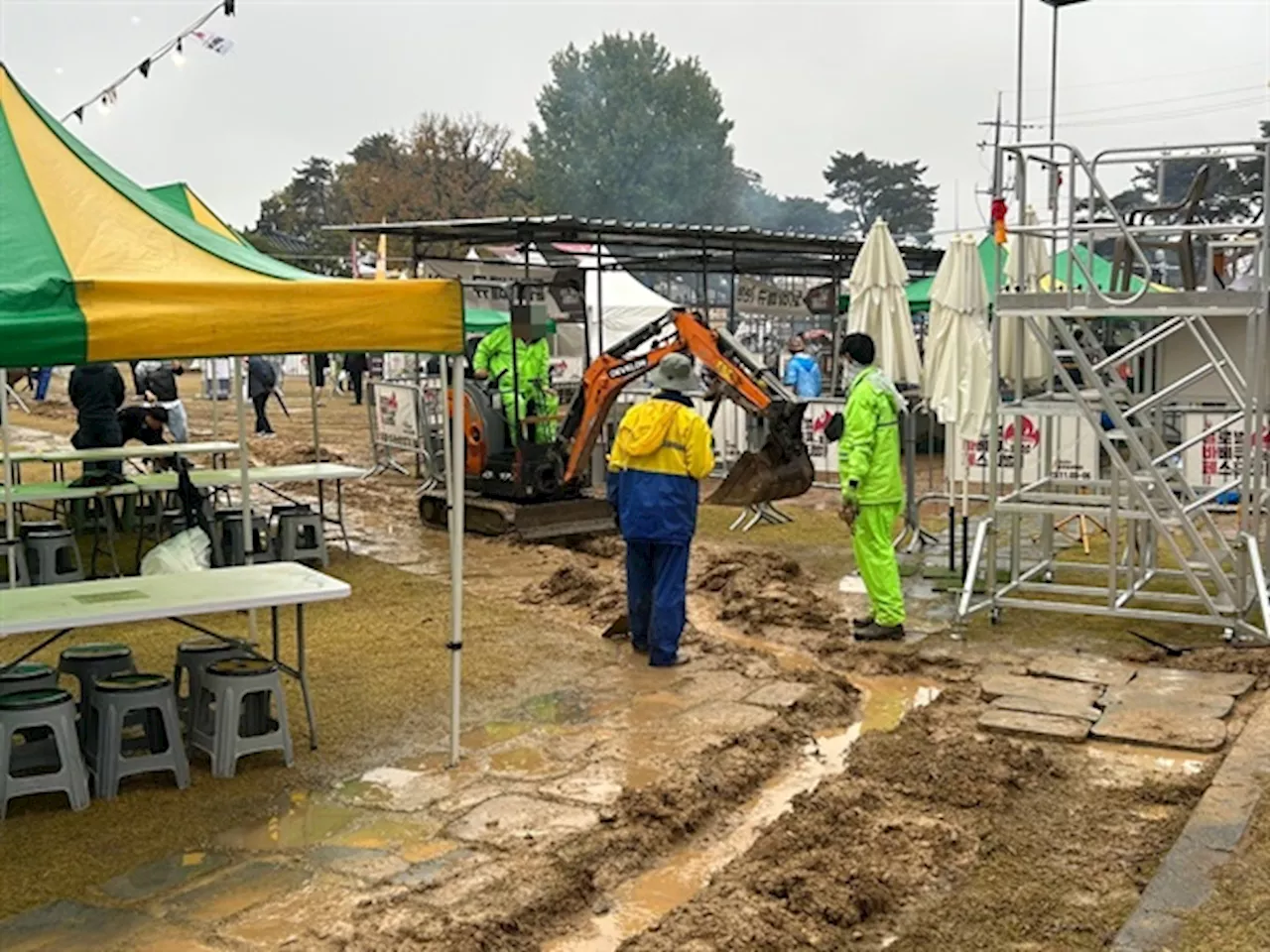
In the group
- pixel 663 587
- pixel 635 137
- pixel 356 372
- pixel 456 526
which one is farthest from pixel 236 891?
pixel 635 137

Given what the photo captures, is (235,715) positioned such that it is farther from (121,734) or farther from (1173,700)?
(1173,700)

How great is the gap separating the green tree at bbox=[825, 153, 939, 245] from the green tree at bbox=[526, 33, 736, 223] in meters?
6.69

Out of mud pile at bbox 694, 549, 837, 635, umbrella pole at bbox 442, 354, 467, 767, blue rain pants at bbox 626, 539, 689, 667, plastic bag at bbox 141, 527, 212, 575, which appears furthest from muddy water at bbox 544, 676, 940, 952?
plastic bag at bbox 141, 527, 212, 575

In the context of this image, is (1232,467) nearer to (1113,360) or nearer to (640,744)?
(1113,360)

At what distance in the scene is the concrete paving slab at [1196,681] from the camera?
302 inches

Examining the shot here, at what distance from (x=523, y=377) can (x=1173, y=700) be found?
7439mm

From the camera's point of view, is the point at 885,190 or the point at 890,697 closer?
the point at 890,697

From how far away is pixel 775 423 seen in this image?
1053 cm

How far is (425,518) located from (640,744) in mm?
7962

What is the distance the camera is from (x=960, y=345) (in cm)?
1128

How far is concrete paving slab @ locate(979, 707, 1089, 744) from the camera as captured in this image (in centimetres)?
692

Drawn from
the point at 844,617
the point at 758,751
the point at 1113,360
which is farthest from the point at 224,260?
the point at 1113,360

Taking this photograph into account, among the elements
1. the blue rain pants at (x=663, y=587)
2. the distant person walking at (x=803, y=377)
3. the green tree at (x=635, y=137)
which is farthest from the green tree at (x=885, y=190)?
the blue rain pants at (x=663, y=587)

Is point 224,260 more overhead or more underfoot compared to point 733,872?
more overhead
